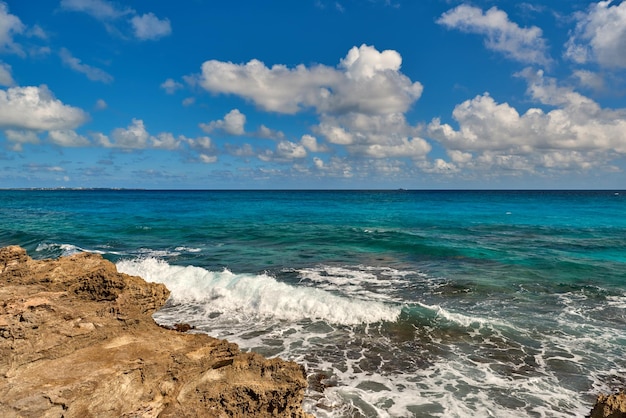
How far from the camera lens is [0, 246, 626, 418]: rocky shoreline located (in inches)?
193

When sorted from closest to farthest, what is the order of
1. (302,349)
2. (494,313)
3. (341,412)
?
(341,412)
(302,349)
(494,313)

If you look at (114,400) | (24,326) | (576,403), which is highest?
(24,326)

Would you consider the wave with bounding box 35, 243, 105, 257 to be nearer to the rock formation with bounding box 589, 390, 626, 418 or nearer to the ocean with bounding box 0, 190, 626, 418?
the ocean with bounding box 0, 190, 626, 418

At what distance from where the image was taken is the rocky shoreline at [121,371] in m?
4.91

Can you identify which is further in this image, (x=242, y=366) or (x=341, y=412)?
(x=341, y=412)

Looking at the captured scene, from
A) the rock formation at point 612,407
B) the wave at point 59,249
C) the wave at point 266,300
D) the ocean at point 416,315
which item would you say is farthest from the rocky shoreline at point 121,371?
the wave at point 59,249

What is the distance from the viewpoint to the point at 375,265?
880 inches

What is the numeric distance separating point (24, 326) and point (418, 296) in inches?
541

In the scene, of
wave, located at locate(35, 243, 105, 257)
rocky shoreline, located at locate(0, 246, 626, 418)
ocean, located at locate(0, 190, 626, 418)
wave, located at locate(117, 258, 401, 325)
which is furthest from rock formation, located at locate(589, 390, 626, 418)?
wave, located at locate(35, 243, 105, 257)

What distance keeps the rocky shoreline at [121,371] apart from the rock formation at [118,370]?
1 cm

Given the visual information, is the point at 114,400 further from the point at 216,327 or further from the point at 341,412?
the point at 216,327

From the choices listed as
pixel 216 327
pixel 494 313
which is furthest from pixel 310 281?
pixel 494 313

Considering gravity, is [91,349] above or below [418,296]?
above

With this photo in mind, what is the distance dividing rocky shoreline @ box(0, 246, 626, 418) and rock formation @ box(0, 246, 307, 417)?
0.04 feet
